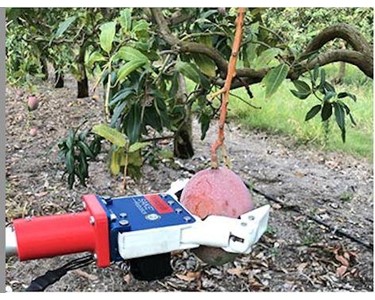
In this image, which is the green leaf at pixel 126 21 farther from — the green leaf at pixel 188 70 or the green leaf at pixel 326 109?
the green leaf at pixel 326 109

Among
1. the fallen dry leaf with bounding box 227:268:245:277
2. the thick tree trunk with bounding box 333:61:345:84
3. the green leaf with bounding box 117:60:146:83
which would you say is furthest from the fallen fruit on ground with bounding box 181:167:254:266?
the thick tree trunk with bounding box 333:61:345:84

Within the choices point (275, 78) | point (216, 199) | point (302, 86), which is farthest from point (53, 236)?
point (302, 86)

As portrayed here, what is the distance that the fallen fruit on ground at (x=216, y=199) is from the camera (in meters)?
0.45

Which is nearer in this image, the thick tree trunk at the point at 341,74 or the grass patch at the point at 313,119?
the grass patch at the point at 313,119

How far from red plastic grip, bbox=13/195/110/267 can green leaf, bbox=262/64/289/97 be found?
0.90 ft

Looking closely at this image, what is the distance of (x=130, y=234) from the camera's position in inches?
16.3

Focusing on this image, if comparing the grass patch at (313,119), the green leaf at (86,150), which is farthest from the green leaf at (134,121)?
the grass patch at (313,119)

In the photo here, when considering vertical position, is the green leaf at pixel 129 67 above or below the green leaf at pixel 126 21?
below

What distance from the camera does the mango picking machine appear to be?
41 centimetres

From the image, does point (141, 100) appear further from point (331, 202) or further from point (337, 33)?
point (331, 202)

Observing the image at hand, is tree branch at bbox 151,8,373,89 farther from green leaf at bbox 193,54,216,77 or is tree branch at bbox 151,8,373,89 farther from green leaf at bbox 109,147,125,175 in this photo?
green leaf at bbox 109,147,125,175

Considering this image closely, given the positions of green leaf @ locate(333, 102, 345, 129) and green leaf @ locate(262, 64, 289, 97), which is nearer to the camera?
green leaf @ locate(262, 64, 289, 97)

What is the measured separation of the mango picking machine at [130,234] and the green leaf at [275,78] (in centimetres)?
21

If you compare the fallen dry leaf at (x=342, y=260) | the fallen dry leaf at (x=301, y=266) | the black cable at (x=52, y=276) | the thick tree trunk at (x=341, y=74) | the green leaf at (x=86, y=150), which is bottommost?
the fallen dry leaf at (x=301, y=266)
